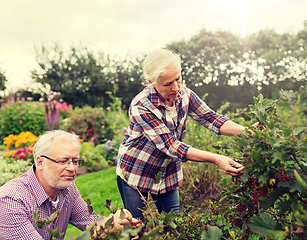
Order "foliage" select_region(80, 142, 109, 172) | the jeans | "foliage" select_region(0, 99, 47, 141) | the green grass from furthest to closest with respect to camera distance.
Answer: "foliage" select_region(0, 99, 47, 141) → "foliage" select_region(80, 142, 109, 172) → the green grass → the jeans

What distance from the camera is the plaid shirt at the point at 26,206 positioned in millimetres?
1500

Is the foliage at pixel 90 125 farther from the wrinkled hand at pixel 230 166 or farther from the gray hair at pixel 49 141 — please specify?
the wrinkled hand at pixel 230 166

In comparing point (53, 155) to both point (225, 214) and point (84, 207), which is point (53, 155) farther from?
point (225, 214)

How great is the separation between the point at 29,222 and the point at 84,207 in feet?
1.78

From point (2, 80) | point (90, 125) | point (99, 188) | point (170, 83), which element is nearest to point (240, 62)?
point (90, 125)

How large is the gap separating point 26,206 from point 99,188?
10.6 feet

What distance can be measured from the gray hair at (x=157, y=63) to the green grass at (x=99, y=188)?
262cm

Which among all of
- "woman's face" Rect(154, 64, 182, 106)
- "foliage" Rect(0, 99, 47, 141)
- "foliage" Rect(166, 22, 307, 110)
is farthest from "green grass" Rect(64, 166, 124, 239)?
"foliage" Rect(166, 22, 307, 110)

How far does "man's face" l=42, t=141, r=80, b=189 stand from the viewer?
68.2 inches

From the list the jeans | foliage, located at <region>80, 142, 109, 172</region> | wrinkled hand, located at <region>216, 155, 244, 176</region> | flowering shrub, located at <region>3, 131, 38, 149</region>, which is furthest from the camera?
flowering shrub, located at <region>3, 131, 38, 149</region>

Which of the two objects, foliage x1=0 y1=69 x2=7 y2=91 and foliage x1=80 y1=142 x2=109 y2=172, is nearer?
foliage x1=80 y1=142 x2=109 y2=172

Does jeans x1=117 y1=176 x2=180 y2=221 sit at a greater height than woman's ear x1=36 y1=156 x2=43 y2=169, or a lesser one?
lesser

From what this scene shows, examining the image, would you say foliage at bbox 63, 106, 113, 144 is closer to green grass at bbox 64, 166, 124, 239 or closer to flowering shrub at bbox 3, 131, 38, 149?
flowering shrub at bbox 3, 131, 38, 149

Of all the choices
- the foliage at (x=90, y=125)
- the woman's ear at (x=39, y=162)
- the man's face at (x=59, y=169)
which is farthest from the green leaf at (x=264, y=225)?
the foliage at (x=90, y=125)
